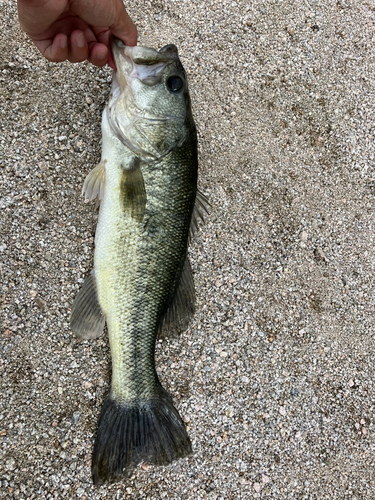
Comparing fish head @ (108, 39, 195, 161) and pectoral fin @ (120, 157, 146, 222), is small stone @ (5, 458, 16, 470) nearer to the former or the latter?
pectoral fin @ (120, 157, 146, 222)

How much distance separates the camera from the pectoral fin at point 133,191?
174cm

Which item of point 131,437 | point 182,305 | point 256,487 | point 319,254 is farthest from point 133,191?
point 256,487

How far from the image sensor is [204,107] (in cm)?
242

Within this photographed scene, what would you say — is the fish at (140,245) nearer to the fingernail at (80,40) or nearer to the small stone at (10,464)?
the fingernail at (80,40)

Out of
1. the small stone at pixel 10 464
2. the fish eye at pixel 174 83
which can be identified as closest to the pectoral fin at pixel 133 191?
the fish eye at pixel 174 83

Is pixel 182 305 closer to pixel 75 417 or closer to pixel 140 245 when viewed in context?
pixel 140 245

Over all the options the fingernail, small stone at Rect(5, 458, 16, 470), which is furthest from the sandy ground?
the fingernail

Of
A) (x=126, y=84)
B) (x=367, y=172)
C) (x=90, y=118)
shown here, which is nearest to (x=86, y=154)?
(x=90, y=118)

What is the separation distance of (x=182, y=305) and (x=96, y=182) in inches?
30.8

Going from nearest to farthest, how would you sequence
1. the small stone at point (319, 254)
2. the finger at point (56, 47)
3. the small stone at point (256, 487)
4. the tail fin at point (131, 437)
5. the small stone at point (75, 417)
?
the finger at point (56, 47), the tail fin at point (131, 437), the small stone at point (75, 417), the small stone at point (256, 487), the small stone at point (319, 254)

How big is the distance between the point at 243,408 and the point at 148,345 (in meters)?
0.80

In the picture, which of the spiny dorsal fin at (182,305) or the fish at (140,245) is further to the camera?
the spiny dorsal fin at (182,305)

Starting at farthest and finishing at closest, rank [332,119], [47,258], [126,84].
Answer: [332,119], [47,258], [126,84]

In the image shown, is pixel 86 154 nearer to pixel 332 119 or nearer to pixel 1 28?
pixel 1 28
